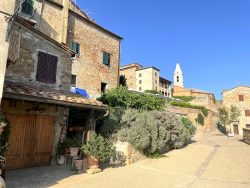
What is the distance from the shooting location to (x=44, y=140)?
11.2m

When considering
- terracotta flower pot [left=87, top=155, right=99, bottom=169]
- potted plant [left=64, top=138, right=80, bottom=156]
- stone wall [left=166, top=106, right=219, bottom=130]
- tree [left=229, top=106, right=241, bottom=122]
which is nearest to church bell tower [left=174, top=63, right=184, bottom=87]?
tree [left=229, top=106, right=241, bottom=122]

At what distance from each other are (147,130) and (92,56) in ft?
41.6

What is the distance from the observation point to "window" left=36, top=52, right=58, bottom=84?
12.6 metres

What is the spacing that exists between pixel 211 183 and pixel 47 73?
9010mm

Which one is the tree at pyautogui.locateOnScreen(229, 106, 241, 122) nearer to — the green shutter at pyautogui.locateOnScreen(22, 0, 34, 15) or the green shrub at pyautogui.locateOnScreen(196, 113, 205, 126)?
the green shrub at pyautogui.locateOnScreen(196, 113, 205, 126)

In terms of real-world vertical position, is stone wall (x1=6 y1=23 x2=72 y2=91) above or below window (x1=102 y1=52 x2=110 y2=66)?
below

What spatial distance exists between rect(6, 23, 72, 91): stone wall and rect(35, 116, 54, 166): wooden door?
2.12 meters

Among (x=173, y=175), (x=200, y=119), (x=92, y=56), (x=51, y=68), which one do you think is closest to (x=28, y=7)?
(x=92, y=56)

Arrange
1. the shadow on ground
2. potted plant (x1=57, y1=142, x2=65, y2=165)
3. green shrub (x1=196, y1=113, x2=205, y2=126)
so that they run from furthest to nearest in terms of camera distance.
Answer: green shrub (x1=196, y1=113, x2=205, y2=126) < potted plant (x1=57, y1=142, x2=65, y2=165) < the shadow on ground

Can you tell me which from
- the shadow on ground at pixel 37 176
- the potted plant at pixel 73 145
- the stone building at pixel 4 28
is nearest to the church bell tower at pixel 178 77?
the potted plant at pixel 73 145

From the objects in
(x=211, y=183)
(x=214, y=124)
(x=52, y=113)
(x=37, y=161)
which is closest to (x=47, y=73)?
(x=52, y=113)

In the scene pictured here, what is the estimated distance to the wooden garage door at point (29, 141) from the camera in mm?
10094

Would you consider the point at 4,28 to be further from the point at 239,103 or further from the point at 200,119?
the point at 239,103

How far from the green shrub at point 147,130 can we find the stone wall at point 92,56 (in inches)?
374
